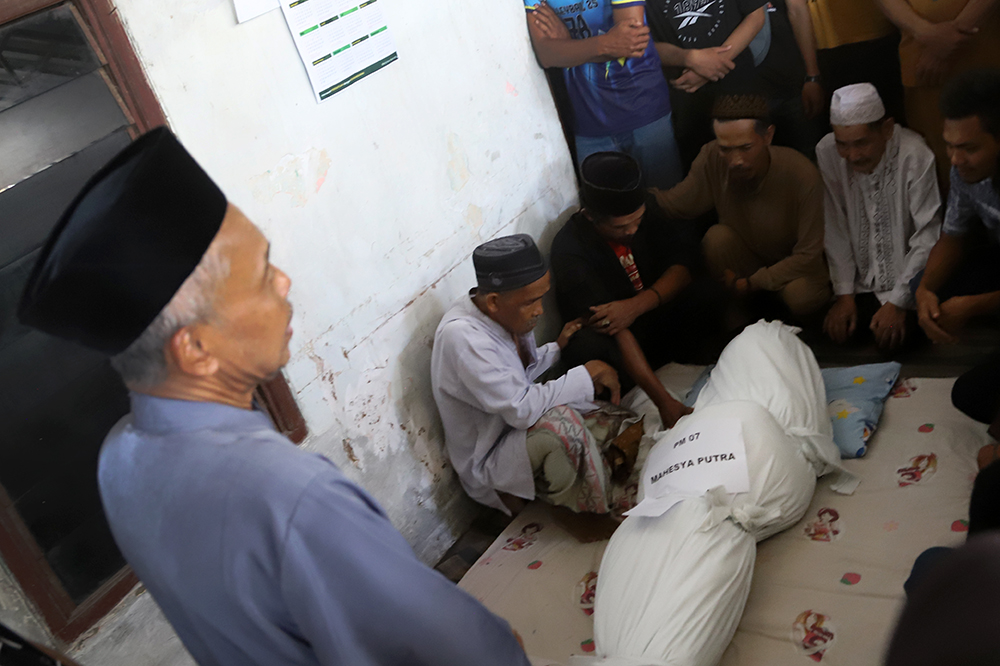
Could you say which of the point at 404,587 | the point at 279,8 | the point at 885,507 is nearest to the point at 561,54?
the point at 279,8

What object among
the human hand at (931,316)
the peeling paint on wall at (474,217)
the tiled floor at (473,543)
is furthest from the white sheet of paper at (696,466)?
the peeling paint on wall at (474,217)

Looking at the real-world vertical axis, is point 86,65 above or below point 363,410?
above

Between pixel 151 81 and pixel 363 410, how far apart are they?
1.02m

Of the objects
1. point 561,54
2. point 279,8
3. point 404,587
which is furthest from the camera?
point 561,54

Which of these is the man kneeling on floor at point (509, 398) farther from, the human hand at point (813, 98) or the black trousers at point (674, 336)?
the human hand at point (813, 98)

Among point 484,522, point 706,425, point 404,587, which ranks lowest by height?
point 484,522

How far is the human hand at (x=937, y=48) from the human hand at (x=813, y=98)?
0.88ft

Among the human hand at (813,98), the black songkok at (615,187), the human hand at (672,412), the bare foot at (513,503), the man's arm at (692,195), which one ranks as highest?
the human hand at (813,98)

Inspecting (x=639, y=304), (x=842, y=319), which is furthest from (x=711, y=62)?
(x=842, y=319)

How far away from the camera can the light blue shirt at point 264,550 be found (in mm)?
895

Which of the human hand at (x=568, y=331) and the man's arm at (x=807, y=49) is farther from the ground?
the man's arm at (x=807, y=49)

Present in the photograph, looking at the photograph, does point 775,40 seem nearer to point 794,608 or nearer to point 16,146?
point 794,608

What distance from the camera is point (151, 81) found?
5.65 ft

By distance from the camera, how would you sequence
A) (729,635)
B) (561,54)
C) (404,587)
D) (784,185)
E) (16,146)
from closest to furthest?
1. (404,587)
2. (16,146)
3. (729,635)
4. (784,185)
5. (561,54)
